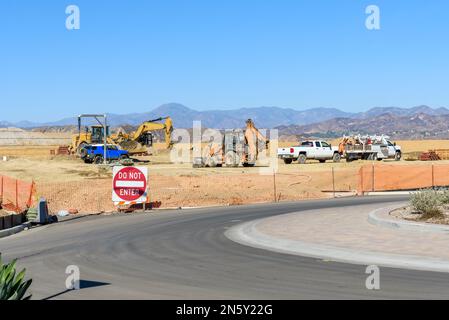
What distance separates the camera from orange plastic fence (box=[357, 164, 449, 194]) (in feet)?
140

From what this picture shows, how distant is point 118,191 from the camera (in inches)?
1166

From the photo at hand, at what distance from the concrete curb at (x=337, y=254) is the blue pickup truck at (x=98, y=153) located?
4316 centimetres

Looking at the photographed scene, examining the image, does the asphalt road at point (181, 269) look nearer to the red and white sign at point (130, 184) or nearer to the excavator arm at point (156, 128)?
the red and white sign at point (130, 184)

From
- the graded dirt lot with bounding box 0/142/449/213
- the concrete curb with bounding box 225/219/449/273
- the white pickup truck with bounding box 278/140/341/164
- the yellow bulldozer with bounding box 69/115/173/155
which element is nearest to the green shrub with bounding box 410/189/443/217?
the concrete curb with bounding box 225/219/449/273

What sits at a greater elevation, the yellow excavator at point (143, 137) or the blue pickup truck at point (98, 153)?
the yellow excavator at point (143, 137)

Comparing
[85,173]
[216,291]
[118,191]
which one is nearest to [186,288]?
[216,291]

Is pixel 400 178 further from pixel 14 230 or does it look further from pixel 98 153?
pixel 14 230

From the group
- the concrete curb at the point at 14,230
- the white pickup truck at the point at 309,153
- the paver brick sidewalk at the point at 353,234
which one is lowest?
the concrete curb at the point at 14,230

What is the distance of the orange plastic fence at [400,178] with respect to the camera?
4259 centimetres

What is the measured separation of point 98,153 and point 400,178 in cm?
2732

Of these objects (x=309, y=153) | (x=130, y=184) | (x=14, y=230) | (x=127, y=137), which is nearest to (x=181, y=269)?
(x=14, y=230)

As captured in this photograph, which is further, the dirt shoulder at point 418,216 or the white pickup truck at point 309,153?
the white pickup truck at point 309,153

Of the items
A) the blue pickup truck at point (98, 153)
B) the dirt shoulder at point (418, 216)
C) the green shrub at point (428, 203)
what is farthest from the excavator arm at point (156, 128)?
the green shrub at point (428, 203)
